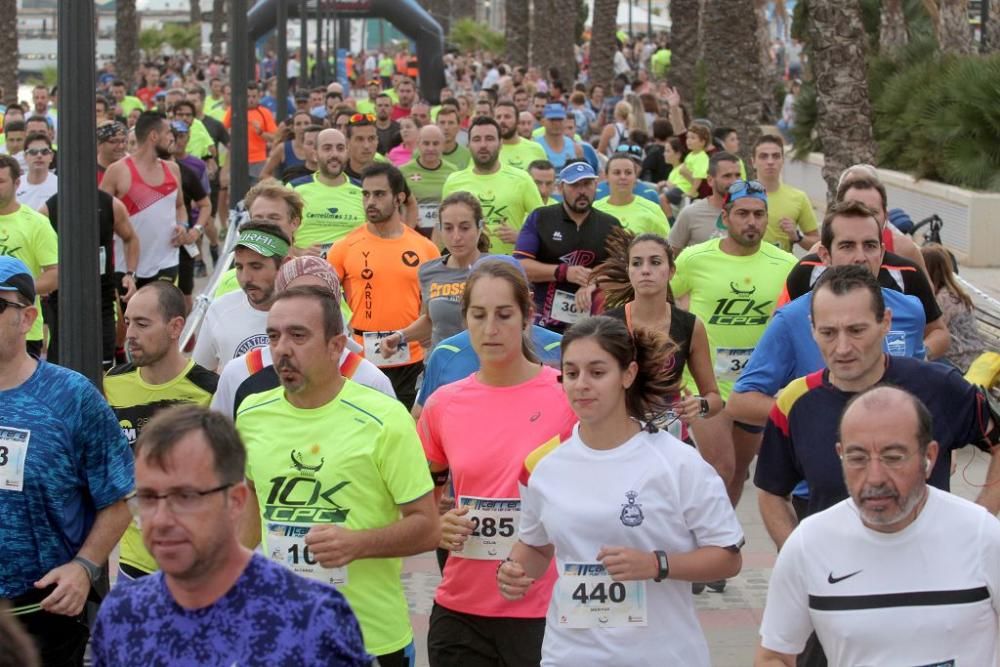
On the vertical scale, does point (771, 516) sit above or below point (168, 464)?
below

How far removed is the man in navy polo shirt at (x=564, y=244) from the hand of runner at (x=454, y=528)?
4.89 meters

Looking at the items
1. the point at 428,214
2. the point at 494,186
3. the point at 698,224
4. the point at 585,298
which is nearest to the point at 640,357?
the point at 585,298

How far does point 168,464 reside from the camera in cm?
356

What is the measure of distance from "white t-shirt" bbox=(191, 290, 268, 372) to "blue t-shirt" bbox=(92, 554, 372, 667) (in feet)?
12.9

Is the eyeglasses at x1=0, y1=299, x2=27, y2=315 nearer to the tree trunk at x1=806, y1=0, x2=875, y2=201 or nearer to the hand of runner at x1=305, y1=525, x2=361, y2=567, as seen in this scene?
the hand of runner at x1=305, y1=525, x2=361, y2=567

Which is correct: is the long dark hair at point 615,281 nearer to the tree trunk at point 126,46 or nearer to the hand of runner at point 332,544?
the hand of runner at point 332,544

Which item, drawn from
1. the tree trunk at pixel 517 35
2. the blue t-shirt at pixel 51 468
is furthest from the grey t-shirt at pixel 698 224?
the tree trunk at pixel 517 35

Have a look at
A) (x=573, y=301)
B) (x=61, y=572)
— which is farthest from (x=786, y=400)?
(x=573, y=301)

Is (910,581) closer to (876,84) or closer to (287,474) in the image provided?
(287,474)

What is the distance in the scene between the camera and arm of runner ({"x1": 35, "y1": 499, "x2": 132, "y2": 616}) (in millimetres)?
5223

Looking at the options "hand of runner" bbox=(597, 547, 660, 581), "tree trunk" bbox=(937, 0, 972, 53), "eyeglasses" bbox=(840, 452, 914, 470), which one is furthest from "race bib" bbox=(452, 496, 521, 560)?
"tree trunk" bbox=(937, 0, 972, 53)

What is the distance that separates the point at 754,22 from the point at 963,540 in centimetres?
2157

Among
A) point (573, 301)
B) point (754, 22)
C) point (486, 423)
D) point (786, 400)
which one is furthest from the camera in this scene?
point (754, 22)

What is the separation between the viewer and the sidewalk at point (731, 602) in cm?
775
